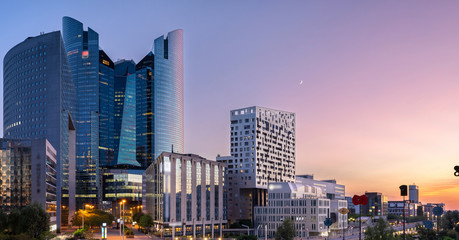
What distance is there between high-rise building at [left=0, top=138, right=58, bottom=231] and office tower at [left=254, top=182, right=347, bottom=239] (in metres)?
87.6

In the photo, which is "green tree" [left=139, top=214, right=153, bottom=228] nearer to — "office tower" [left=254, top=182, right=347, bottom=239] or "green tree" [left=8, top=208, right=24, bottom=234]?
"office tower" [left=254, top=182, right=347, bottom=239]

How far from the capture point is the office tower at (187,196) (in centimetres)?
15638

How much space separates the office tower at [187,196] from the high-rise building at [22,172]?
1618 inches

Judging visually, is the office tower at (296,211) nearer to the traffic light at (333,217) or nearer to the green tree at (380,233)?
the traffic light at (333,217)

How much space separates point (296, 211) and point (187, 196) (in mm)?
41992

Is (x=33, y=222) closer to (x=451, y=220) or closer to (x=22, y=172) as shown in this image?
(x=22, y=172)

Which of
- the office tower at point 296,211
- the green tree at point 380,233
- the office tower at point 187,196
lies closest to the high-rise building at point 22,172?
the office tower at point 187,196

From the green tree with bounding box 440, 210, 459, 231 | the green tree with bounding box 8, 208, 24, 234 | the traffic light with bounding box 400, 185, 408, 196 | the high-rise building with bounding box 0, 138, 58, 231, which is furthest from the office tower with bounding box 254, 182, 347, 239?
the traffic light with bounding box 400, 185, 408, 196

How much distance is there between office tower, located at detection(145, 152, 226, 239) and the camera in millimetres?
156375

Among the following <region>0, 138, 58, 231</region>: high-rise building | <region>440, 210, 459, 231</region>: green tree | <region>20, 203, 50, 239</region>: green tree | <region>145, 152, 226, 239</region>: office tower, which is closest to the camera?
<region>20, 203, 50, 239</region>: green tree

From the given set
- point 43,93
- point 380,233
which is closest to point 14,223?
point 380,233

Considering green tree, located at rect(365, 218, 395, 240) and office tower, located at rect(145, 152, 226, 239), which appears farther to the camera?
office tower, located at rect(145, 152, 226, 239)

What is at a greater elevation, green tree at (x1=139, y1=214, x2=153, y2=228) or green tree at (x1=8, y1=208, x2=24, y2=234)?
green tree at (x1=8, y1=208, x2=24, y2=234)

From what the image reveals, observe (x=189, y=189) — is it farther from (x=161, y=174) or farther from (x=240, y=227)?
(x=240, y=227)
